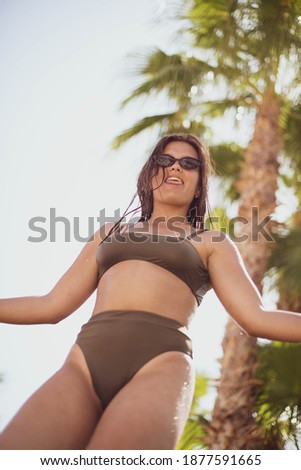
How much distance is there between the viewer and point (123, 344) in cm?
177

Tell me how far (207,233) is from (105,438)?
3.07 feet

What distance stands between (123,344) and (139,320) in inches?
3.8

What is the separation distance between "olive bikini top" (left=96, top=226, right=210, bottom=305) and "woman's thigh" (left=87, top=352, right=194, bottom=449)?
34cm

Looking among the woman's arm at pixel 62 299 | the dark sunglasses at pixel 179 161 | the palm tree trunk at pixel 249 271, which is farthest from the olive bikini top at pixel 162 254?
the palm tree trunk at pixel 249 271

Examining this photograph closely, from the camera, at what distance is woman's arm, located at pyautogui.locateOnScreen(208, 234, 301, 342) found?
1786 millimetres

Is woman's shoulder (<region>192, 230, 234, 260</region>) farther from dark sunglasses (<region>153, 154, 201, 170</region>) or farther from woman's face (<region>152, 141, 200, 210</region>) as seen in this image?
dark sunglasses (<region>153, 154, 201, 170</region>)

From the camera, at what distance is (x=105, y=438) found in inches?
58.4

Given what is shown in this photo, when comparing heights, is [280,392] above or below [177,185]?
below

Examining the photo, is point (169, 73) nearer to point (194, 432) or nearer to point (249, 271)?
point (249, 271)

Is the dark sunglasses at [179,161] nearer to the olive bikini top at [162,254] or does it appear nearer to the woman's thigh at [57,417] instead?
the olive bikini top at [162,254]

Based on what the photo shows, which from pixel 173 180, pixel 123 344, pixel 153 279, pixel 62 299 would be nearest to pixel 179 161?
pixel 173 180

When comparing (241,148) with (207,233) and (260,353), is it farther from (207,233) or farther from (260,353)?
(207,233)

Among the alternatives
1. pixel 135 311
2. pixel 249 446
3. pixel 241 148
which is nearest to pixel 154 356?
pixel 135 311

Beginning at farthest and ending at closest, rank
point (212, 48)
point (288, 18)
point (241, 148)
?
point (241, 148) → point (212, 48) → point (288, 18)
